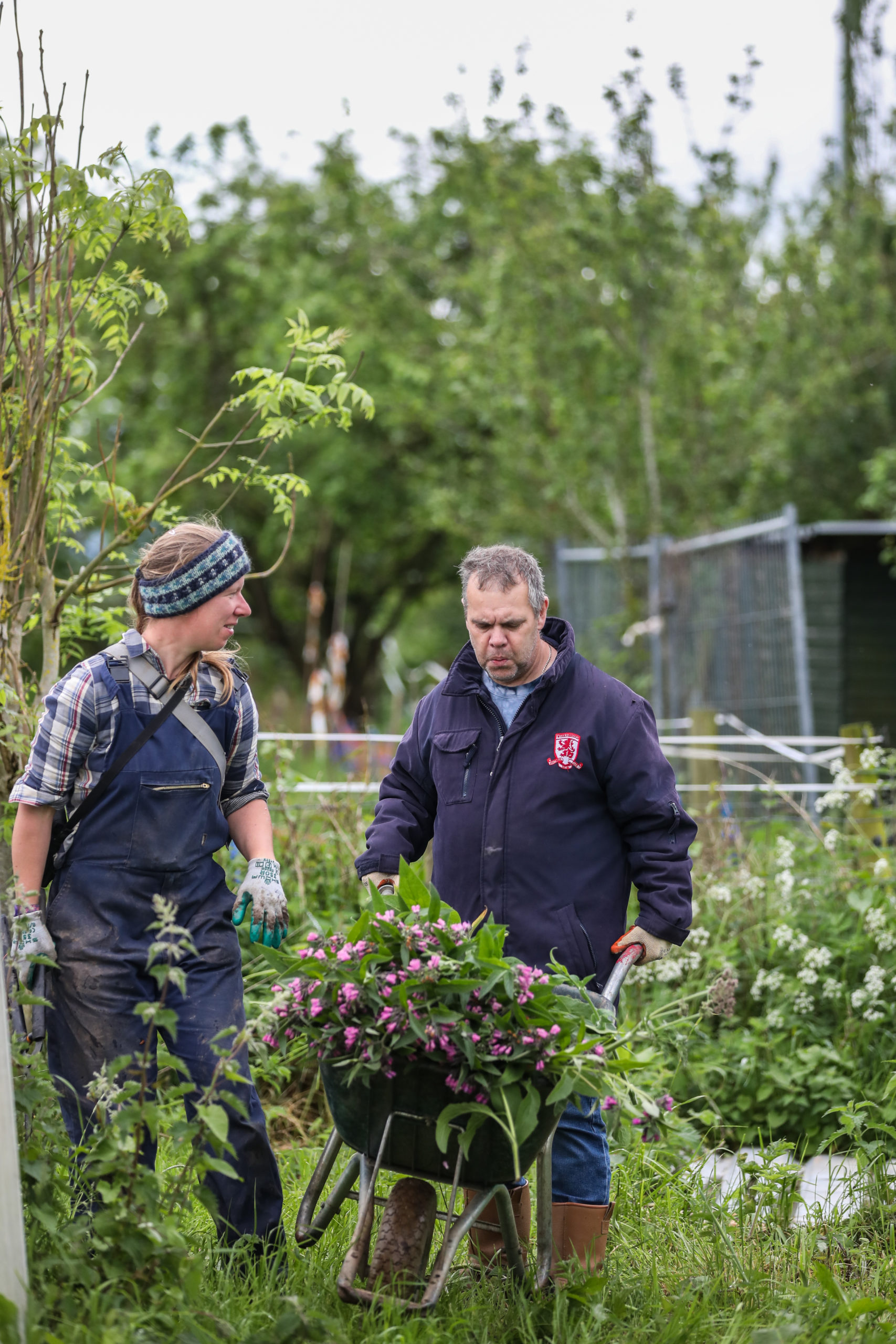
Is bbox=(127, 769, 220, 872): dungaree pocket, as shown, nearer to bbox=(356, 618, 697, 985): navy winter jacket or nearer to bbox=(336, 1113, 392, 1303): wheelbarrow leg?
bbox=(356, 618, 697, 985): navy winter jacket

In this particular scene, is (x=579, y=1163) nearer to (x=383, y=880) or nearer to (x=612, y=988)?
(x=612, y=988)

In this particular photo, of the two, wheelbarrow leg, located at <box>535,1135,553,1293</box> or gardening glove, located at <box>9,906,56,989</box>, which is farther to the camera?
gardening glove, located at <box>9,906,56,989</box>

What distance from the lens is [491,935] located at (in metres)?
2.79

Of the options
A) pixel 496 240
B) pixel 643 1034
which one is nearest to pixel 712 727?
pixel 643 1034

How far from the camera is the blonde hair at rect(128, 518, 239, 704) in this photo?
3111mm

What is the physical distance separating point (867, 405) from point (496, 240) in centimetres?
398

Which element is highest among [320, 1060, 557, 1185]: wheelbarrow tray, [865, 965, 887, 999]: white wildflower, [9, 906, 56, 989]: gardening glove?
[9, 906, 56, 989]: gardening glove

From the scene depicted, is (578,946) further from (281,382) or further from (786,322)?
(786,322)

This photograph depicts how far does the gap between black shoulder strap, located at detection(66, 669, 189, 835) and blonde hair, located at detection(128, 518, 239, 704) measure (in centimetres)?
10

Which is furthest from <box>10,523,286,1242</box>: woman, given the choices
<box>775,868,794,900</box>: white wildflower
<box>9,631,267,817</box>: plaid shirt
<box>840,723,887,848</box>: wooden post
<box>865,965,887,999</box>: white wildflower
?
<box>840,723,887,848</box>: wooden post

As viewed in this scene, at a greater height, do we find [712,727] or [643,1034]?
[712,727]

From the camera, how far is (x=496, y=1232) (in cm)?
350

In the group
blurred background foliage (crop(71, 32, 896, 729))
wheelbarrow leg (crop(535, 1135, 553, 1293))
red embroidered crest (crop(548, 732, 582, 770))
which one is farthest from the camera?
blurred background foliage (crop(71, 32, 896, 729))

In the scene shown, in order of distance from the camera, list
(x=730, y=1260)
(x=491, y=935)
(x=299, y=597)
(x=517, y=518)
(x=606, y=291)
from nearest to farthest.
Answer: (x=491, y=935)
(x=730, y=1260)
(x=606, y=291)
(x=517, y=518)
(x=299, y=597)
